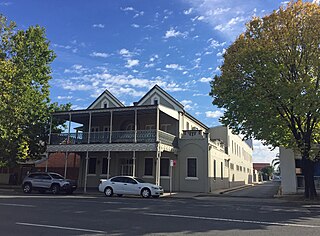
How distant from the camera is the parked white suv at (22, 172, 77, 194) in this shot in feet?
76.5

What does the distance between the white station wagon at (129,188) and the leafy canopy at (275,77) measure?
696 cm

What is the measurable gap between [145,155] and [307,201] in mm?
14121

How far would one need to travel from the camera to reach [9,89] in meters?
27.0

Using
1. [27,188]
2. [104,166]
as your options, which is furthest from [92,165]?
[27,188]

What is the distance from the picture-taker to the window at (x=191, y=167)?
2731 cm

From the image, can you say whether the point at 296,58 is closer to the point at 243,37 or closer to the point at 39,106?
the point at 243,37

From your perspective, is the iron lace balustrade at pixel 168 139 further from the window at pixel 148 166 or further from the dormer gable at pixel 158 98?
the dormer gable at pixel 158 98

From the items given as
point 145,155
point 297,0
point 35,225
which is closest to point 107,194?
point 145,155

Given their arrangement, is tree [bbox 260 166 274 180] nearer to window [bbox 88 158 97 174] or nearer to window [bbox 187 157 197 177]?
window [bbox 187 157 197 177]

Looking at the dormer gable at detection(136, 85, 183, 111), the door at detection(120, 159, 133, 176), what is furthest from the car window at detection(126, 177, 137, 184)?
the dormer gable at detection(136, 85, 183, 111)

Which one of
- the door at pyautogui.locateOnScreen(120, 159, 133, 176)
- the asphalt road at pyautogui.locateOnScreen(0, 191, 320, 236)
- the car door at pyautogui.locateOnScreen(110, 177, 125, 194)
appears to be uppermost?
the door at pyautogui.locateOnScreen(120, 159, 133, 176)

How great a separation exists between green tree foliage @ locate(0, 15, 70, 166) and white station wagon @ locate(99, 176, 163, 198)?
12.0 metres

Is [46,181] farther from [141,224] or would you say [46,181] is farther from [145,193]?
[141,224]

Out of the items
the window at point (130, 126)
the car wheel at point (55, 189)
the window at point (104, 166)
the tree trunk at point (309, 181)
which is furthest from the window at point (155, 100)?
the tree trunk at point (309, 181)
